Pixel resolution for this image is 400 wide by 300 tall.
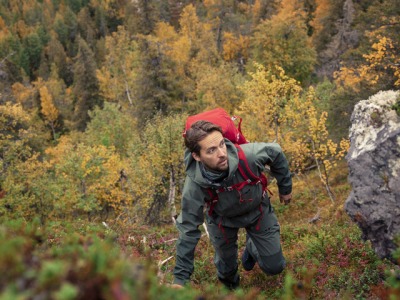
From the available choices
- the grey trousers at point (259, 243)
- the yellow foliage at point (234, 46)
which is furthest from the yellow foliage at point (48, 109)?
the grey trousers at point (259, 243)

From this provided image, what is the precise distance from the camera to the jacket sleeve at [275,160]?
523 centimetres

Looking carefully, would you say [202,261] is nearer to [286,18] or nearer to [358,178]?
[358,178]

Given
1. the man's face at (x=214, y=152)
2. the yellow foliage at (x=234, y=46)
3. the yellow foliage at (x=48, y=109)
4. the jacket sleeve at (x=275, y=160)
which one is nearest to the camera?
the man's face at (x=214, y=152)

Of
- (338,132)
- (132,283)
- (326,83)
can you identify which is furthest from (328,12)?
(132,283)

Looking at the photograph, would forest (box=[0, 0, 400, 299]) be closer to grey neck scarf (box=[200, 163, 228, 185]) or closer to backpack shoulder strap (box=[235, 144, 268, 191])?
grey neck scarf (box=[200, 163, 228, 185])

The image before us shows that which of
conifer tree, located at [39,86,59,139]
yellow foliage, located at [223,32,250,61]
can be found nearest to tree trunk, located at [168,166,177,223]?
yellow foliage, located at [223,32,250,61]

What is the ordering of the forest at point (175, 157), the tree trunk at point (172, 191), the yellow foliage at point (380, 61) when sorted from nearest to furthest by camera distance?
1. the forest at point (175, 157)
2. the yellow foliage at point (380, 61)
3. the tree trunk at point (172, 191)

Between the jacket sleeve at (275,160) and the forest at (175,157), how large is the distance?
130cm

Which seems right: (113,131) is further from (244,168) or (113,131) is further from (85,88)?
(244,168)

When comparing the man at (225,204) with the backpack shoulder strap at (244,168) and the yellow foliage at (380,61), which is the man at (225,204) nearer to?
the backpack shoulder strap at (244,168)

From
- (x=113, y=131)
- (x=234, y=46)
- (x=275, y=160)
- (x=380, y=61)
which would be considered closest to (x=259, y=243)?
(x=275, y=160)

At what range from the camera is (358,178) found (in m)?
5.77

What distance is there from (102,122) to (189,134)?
123 ft

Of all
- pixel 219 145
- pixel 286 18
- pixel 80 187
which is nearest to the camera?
pixel 219 145
